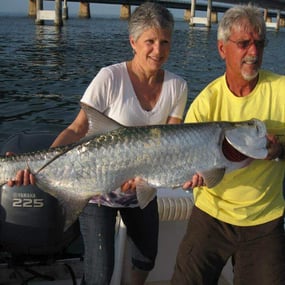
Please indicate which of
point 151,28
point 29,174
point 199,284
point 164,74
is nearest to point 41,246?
Answer: point 29,174

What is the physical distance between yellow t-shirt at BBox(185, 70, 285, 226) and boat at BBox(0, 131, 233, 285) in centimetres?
109

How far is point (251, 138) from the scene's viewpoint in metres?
3.43

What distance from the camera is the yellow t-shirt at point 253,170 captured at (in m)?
3.62

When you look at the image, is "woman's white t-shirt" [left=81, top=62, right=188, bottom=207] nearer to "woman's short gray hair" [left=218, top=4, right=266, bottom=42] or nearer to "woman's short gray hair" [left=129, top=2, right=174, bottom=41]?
"woman's short gray hair" [left=129, top=2, right=174, bottom=41]

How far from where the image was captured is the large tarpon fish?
3.45 m

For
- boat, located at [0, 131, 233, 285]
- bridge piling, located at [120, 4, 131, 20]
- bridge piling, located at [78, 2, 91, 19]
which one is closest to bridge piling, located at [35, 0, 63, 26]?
bridge piling, located at [78, 2, 91, 19]

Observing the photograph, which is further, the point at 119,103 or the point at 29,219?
the point at 29,219

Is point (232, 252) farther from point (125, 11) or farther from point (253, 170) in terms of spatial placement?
point (125, 11)

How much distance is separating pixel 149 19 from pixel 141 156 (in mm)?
1104

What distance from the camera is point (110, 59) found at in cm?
3070

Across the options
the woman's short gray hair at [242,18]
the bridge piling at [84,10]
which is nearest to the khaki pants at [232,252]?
the woman's short gray hair at [242,18]

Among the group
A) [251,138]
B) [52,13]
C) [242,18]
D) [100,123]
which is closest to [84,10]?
[52,13]

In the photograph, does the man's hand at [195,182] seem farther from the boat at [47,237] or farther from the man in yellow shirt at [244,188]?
the boat at [47,237]

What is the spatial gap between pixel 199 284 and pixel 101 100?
1.69 m
